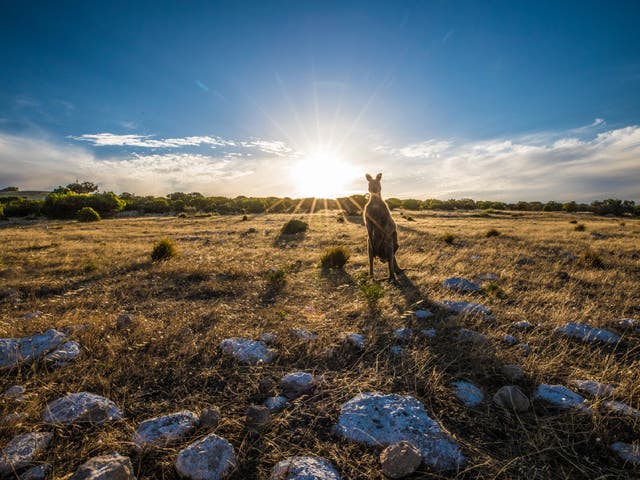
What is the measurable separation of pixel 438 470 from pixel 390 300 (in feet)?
11.7

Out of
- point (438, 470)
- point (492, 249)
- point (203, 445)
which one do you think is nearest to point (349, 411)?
point (438, 470)

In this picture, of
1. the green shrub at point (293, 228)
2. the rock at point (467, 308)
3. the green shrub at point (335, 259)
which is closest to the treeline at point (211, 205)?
the green shrub at point (293, 228)

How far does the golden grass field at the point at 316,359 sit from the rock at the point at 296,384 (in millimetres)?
95

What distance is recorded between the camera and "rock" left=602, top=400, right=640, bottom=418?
90.8 inches

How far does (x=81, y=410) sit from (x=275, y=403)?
1.52 meters

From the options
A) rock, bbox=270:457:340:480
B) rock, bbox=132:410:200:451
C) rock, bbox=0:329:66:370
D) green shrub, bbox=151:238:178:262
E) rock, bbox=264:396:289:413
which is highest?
green shrub, bbox=151:238:178:262

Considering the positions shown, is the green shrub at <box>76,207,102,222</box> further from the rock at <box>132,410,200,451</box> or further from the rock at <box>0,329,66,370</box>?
the rock at <box>132,410,200,451</box>

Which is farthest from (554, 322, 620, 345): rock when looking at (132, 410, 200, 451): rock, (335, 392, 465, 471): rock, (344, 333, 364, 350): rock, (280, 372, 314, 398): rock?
(132, 410, 200, 451): rock

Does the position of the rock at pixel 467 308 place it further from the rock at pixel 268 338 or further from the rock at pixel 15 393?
the rock at pixel 15 393

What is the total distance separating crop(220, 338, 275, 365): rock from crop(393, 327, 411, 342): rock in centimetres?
160

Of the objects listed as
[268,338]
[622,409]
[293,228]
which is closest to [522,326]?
[622,409]

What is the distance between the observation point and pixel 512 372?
297 centimetres

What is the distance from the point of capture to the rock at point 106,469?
5.72 feet

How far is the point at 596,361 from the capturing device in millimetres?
3195
